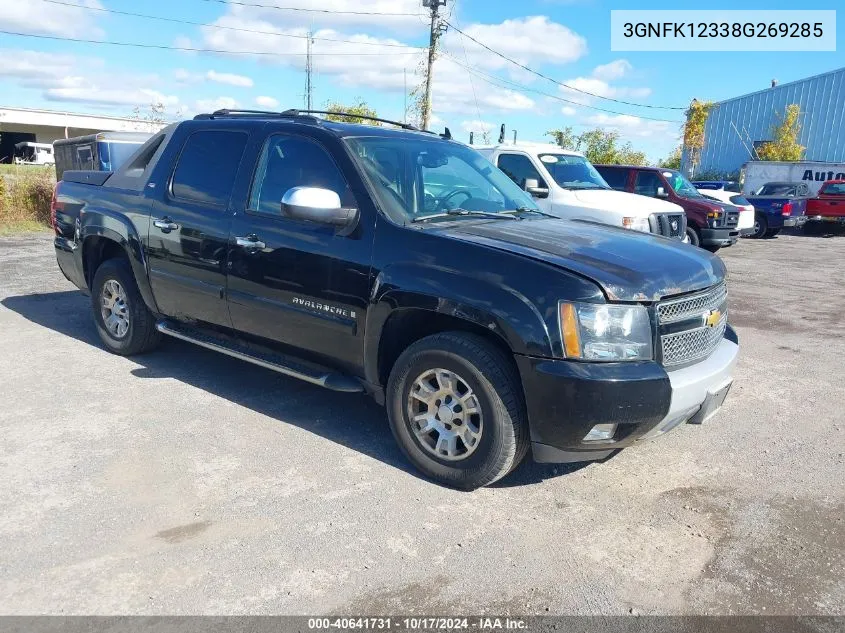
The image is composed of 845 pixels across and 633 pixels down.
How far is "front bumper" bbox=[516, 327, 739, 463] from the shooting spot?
313 centimetres

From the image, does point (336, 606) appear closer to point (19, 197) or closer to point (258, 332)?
point (258, 332)

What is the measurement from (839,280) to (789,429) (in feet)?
27.6

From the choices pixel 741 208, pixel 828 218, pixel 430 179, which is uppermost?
pixel 430 179

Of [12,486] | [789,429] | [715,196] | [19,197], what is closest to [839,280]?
[715,196]

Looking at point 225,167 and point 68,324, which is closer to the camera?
point 225,167

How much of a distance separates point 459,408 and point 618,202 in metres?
7.39

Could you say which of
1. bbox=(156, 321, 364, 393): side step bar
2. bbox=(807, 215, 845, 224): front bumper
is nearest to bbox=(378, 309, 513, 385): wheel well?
bbox=(156, 321, 364, 393): side step bar

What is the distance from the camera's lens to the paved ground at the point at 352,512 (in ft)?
9.08

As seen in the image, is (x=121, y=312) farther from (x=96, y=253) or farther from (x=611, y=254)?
(x=611, y=254)

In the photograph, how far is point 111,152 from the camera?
535 inches

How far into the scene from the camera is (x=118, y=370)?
5371 mm

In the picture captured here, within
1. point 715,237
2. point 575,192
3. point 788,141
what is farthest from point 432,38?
point 788,141

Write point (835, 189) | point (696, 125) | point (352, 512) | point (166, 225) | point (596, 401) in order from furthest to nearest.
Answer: point (696, 125) → point (835, 189) → point (166, 225) → point (352, 512) → point (596, 401)

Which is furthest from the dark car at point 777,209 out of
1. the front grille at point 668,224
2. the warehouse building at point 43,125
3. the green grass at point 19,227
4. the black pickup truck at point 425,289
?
the warehouse building at point 43,125
